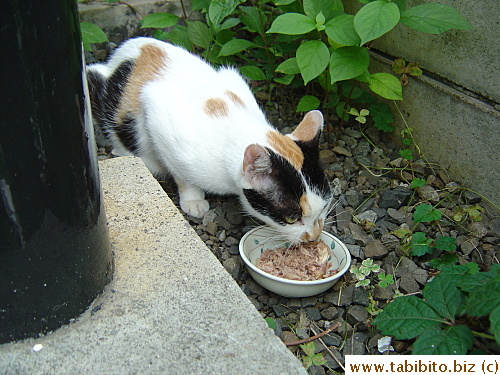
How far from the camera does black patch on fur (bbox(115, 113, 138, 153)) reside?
251 cm

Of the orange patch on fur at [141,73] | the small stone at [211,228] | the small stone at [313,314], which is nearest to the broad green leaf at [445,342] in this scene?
the small stone at [313,314]

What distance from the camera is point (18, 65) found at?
100 centimetres

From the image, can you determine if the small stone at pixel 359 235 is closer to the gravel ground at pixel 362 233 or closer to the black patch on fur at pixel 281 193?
the gravel ground at pixel 362 233

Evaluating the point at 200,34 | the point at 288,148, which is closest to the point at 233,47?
the point at 200,34

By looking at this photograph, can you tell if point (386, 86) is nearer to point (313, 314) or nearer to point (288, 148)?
point (288, 148)

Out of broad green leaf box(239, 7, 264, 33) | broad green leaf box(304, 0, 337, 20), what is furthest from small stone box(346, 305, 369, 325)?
broad green leaf box(239, 7, 264, 33)

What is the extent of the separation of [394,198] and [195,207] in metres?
0.96

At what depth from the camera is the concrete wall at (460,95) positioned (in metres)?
2.13

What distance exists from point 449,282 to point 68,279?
1153 millimetres

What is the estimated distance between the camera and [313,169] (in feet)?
6.32

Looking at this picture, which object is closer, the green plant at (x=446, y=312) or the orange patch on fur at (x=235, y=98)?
the green plant at (x=446, y=312)

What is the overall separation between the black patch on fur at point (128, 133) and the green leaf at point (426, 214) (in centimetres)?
144

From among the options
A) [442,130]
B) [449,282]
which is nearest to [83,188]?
[449,282]

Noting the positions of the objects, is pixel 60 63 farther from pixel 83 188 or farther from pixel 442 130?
pixel 442 130
